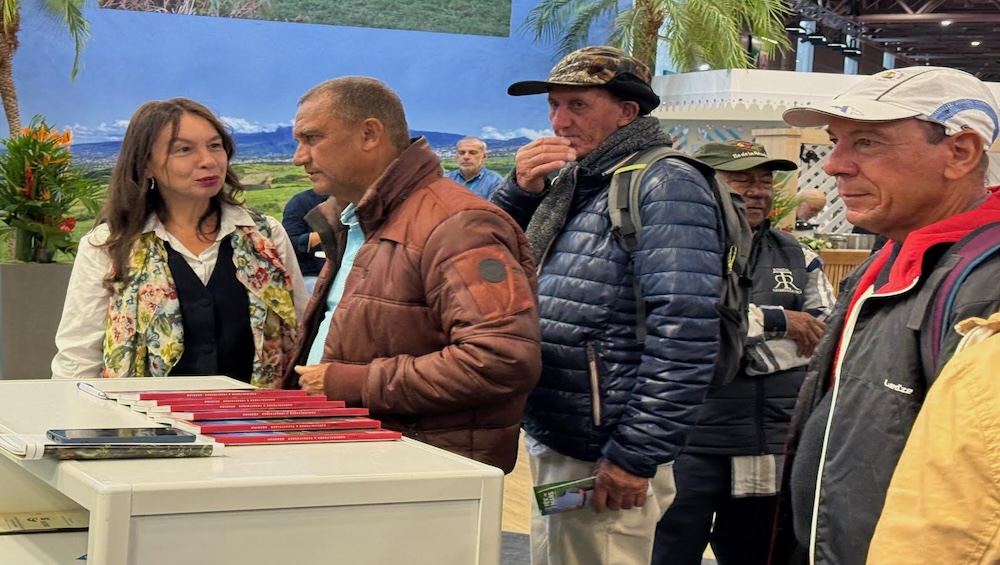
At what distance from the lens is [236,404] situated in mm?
2062

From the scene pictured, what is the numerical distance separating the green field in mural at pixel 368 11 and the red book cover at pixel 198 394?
13584mm

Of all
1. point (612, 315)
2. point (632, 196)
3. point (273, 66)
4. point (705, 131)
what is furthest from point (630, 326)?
point (273, 66)

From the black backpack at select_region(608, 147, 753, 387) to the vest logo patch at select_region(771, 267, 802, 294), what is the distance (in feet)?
2.20

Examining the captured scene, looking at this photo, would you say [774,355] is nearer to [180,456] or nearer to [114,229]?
[114,229]

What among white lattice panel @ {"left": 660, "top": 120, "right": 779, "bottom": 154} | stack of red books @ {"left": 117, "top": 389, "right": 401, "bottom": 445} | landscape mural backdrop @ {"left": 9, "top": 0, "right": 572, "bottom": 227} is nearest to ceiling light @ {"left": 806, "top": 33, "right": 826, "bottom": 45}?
landscape mural backdrop @ {"left": 9, "top": 0, "right": 572, "bottom": 227}

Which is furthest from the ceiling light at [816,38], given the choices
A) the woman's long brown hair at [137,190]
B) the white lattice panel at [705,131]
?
the woman's long brown hair at [137,190]

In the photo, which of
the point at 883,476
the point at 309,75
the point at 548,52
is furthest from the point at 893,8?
the point at 883,476

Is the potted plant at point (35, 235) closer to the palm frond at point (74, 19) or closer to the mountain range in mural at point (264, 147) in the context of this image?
the mountain range in mural at point (264, 147)

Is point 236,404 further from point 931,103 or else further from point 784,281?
point 784,281

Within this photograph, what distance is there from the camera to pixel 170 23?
1491 cm

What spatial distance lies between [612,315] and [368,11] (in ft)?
45.2

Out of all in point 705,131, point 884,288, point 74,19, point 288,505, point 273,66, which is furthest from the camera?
point 273,66

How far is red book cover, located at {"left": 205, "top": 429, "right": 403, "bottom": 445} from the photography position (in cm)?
176

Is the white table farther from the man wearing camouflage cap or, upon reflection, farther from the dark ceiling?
the dark ceiling
